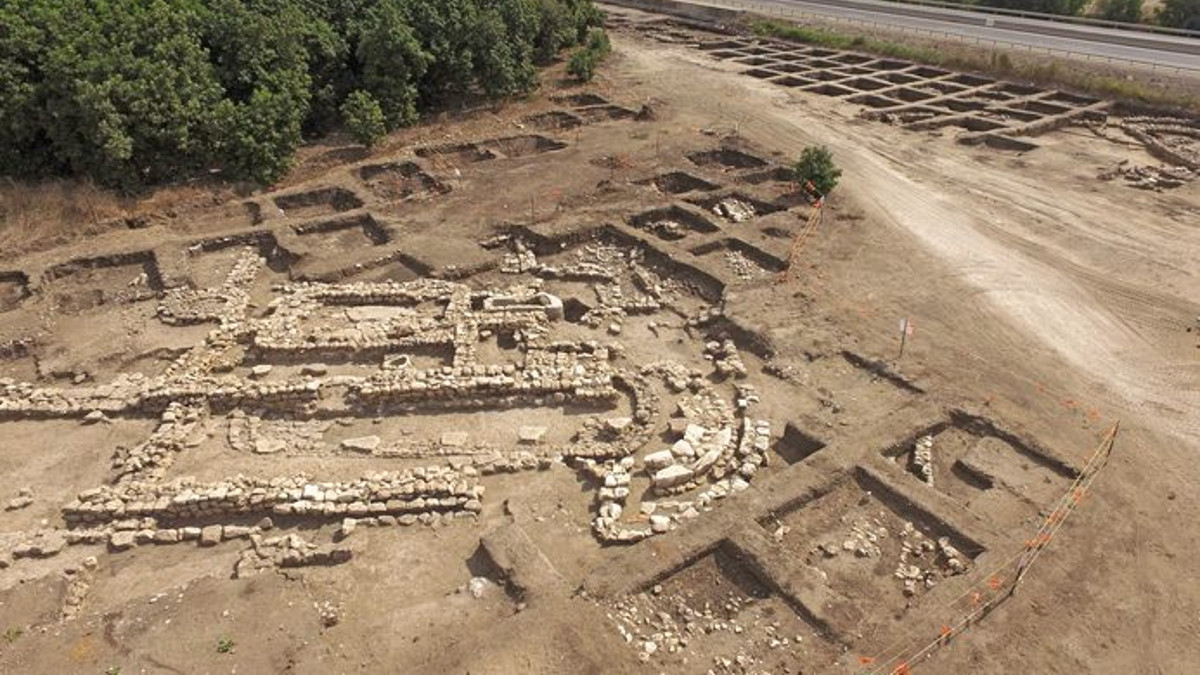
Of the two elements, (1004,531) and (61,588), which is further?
(1004,531)

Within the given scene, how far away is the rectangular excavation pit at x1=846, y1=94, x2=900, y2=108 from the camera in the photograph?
3407 centimetres

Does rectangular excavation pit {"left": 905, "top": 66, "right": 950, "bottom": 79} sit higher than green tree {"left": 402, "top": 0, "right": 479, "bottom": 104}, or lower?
lower

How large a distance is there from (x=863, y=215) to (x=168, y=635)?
20.0 meters

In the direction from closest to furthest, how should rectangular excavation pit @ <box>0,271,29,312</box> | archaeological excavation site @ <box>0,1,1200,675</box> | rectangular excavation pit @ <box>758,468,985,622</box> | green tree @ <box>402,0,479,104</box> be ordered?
archaeological excavation site @ <box>0,1,1200,675</box>, rectangular excavation pit @ <box>758,468,985,622</box>, rectangular excavation pit @ <box>0,271,29,312</box>, green tree @ <box>402,0,479,104</box>

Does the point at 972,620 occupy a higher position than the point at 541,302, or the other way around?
the point at 541,302

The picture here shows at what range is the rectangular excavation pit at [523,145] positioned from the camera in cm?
2805

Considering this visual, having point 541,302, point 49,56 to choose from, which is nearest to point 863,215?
point 541,302

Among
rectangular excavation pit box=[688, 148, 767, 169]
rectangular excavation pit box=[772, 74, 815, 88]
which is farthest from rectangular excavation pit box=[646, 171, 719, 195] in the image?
rectangular excavation pit box=[772, 74, 815, 88]

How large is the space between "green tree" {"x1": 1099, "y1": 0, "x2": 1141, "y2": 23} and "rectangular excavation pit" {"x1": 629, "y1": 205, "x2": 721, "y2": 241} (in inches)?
1656

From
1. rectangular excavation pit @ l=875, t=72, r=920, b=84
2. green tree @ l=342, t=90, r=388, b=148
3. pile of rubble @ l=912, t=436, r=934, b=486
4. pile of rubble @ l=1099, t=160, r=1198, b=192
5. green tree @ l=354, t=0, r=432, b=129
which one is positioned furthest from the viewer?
rectangular excavation pit @ l=875, t=72, r=920, b=84

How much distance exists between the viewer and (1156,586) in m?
10.8

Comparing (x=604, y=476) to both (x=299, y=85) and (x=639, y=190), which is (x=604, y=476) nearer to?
(x=639, y=190)

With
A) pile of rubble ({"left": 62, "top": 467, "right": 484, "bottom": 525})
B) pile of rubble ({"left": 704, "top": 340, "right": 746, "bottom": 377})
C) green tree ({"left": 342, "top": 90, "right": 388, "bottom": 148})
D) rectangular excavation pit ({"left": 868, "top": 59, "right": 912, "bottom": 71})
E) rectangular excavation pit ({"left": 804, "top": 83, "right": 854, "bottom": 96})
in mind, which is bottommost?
pile of rubble ({"left": 704, "top": 340, "right": 746, "bottom": 377})

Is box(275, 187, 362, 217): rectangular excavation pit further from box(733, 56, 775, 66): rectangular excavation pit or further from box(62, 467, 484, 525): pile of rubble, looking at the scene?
box(733, 56, 775, 66): rectangular excavation pit
